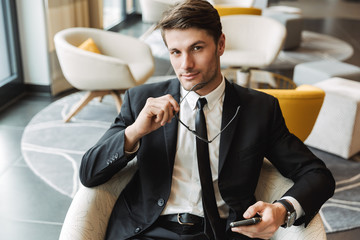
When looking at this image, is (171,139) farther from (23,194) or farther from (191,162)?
(23,194)

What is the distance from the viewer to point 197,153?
1.71m

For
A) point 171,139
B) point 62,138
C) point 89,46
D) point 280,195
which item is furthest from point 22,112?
point 280,195

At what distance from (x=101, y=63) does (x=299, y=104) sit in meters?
1.84

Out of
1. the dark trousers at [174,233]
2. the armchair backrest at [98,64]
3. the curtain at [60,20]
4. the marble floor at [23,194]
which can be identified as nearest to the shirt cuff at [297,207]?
the dark trousers at [174,233]

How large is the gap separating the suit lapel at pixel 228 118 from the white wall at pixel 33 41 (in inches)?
138

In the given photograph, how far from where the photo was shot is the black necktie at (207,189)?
1.68 meters

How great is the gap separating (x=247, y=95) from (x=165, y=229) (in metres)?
0.63

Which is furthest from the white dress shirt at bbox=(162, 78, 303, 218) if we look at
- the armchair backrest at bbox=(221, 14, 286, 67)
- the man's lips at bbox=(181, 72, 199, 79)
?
the armchair backrest at bbox=(221, 14, 286, 67)

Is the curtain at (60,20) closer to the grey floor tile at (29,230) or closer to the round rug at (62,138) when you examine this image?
the round rug at (62,138)

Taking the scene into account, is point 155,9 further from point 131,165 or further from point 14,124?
point 131,165

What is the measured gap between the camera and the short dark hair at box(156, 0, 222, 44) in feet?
5.30

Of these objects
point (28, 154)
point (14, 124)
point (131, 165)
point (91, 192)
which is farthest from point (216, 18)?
point (14, 124)

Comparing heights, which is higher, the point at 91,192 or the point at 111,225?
the point at 91,192

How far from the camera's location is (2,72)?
15.5 feet
